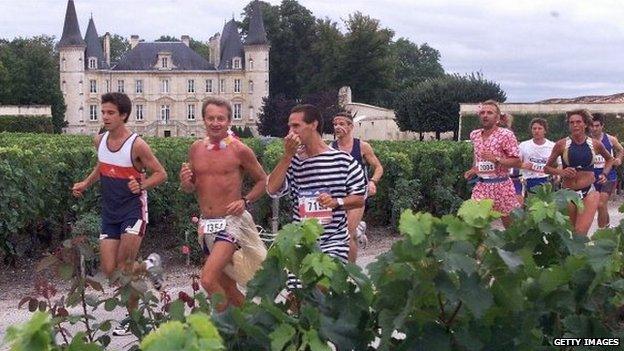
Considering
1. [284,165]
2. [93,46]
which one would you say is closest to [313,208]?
[284,165]

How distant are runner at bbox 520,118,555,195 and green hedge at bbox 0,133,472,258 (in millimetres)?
3300

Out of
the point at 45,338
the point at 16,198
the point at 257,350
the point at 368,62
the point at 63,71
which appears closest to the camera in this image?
the point at 45,338

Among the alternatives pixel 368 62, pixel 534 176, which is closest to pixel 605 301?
pixel 534 176

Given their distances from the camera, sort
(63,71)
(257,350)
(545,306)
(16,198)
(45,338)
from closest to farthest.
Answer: (45,338), (257,350), (545,306), (16,198), (63,71)

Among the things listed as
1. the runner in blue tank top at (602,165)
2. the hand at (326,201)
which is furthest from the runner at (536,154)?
the hand at (326,201)

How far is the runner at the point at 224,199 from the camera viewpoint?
293 inches

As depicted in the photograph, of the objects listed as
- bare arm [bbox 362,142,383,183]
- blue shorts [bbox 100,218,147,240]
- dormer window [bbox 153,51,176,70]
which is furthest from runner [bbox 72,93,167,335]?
dormer window [bbox 153,51,176,70]

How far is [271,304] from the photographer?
10.2ft

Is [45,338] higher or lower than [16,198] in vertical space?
higher

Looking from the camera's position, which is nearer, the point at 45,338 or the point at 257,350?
the point at 45,338

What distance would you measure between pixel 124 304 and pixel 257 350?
3.49 ft

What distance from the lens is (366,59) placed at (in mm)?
89562

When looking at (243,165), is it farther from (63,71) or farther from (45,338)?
(63,71)

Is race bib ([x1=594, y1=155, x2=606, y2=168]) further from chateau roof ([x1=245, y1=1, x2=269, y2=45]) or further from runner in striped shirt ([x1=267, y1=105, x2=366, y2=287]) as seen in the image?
chateau roof ([x1=245, y1=1, x2=269, y2=45])
